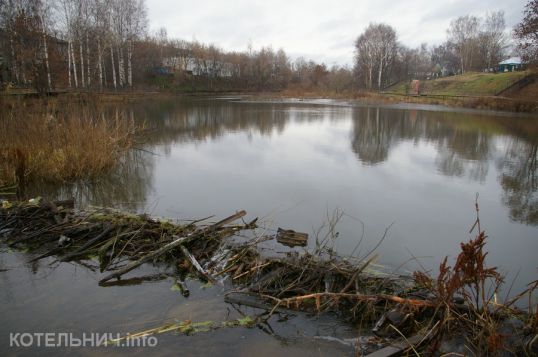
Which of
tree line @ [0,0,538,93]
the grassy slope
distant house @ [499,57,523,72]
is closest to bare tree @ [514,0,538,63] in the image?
tree line @ [0,0,538,93]

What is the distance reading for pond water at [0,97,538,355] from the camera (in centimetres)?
334

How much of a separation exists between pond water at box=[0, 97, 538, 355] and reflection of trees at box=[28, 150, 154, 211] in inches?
1.6

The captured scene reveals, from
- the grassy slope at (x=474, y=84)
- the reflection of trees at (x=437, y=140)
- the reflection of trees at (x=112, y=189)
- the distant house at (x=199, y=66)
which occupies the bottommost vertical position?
the reflection of trees at (x=112, y=189)

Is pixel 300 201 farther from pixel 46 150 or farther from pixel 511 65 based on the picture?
pixel 511 65

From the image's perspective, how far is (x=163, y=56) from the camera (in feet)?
171

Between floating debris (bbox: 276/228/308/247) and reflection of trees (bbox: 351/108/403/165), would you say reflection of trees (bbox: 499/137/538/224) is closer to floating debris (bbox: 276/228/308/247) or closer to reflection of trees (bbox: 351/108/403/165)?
reflection of trees (bbox: 351/108/403/165)

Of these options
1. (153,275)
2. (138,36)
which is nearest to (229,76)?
(138,36)

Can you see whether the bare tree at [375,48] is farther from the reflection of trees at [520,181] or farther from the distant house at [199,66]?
the reflection of trees at [520,181]

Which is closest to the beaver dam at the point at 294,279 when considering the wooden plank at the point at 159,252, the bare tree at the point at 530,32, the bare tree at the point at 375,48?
the wooden plank at the point at 159,252

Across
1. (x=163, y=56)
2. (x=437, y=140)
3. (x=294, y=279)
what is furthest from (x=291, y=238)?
(x=163, y=56)

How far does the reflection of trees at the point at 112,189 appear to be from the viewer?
653cm

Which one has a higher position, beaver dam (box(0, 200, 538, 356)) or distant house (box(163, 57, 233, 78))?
distant house (box(163, 57, 233, 78))

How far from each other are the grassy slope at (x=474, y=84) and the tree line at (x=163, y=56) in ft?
26.9

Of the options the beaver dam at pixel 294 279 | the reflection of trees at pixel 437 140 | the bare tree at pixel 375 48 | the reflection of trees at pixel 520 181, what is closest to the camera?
the beaver dam at pixel 294 279
